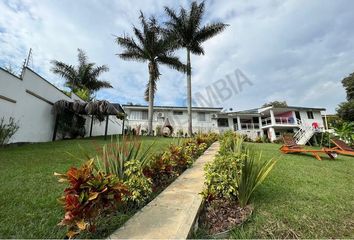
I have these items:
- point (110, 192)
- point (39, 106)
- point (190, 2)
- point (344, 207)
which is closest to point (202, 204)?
point (110, 192)

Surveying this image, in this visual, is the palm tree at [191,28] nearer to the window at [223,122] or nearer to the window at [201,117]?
the window at [201,117]

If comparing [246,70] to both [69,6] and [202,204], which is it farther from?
[202,204]

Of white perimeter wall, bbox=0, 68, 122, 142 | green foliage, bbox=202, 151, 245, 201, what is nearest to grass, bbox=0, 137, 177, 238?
green foliage, bbox=202, 151, 245, 201

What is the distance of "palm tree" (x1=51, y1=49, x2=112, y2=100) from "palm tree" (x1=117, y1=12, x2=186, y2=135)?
17.7 ft

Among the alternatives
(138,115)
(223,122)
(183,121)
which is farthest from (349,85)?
(138,115)

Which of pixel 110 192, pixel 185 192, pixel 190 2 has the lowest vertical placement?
pixel 185 192

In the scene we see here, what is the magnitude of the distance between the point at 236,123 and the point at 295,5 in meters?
26.7

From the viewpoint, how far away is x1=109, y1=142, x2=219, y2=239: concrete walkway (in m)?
2.35

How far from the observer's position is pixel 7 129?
336 inches

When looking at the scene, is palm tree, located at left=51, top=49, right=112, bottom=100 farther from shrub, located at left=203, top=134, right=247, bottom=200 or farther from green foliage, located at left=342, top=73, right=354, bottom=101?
green foliage, located at left=342, top=73, right=354, bottom=101

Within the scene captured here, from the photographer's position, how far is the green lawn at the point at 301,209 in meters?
2.87

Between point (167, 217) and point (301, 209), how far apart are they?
7.79 feet

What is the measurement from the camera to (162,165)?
4.38 metres

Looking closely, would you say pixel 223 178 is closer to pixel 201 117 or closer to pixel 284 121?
pixel 201 117
